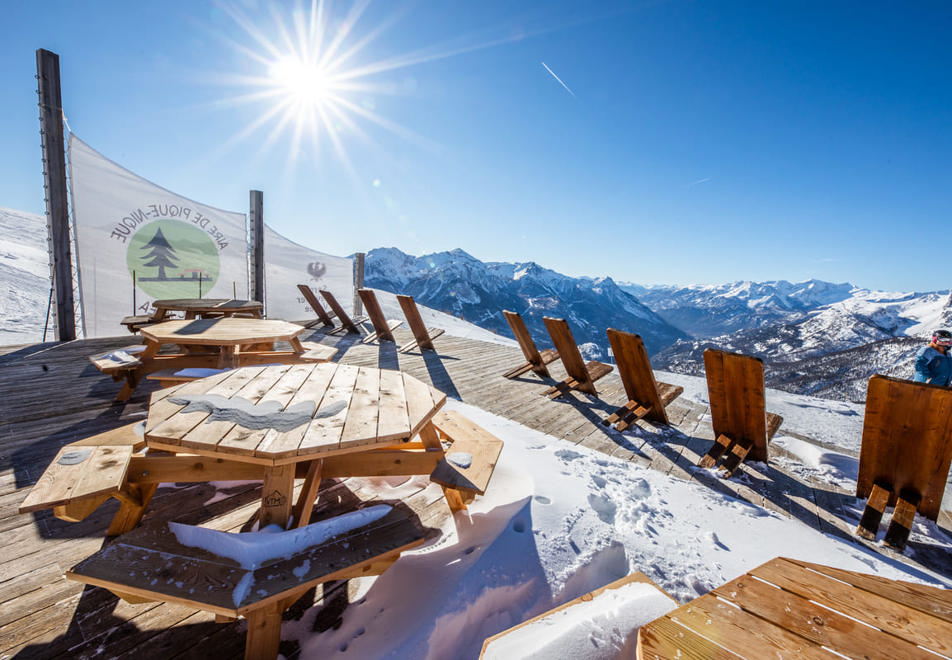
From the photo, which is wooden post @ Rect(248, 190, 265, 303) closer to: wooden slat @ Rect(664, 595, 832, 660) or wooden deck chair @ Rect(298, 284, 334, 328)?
wooden deck chair @ Rect(298, 284, 334, 328)

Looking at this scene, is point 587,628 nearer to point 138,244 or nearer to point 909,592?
point 909,592

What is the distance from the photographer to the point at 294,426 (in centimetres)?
157

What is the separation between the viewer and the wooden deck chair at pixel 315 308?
911cm

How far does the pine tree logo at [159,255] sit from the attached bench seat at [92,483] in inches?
306

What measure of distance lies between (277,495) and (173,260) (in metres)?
9.14

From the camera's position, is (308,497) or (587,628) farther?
(308,497)

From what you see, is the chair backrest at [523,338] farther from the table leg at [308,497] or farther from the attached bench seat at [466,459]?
the table leg at [308,497]

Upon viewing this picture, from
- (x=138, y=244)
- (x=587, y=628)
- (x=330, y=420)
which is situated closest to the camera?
(x=587, y=628)

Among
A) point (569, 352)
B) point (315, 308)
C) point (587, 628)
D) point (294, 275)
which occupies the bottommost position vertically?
point (587, 628)

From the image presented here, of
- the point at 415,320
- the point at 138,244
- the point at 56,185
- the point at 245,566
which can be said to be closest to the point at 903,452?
the point at 245,566

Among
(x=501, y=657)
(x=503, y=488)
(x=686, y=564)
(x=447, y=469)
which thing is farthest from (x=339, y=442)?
(x=686, y=564)

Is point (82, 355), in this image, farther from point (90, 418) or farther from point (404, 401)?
point (404, 401)

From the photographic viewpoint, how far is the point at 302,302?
10.8 metres

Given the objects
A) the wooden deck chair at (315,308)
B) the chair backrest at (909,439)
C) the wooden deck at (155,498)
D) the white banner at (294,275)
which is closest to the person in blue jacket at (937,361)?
the wooden deck at (155,498)
